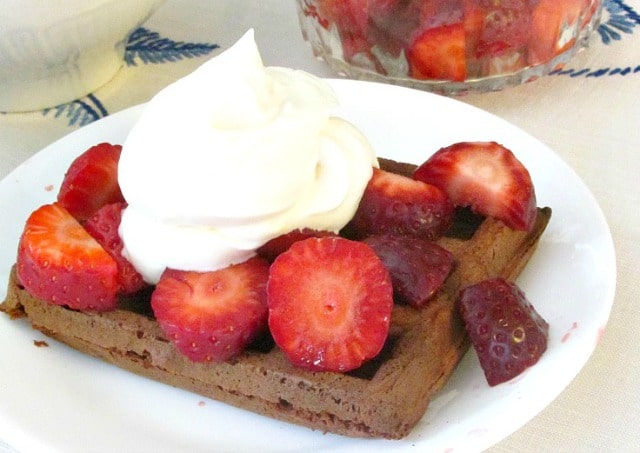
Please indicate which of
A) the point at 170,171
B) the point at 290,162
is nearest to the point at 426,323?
the point at 290,162

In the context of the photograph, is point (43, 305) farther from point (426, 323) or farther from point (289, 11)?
point (289, 11)

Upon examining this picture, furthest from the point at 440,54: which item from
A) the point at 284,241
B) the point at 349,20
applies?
the point at 284,241

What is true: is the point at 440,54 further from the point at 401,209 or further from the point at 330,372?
the point at 330,372

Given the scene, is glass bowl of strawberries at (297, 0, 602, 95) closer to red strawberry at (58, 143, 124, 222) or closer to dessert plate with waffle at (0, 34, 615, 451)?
dessert plate with waffle at (0, 34, 615, 451)

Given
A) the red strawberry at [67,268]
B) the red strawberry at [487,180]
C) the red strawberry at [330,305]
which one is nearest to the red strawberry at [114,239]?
the red strawberry at [67,268]

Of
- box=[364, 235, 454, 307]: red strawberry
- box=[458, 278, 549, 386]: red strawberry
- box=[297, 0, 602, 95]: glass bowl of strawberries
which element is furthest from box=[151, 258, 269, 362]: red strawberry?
box=[297, 0, 602, 95]: glass bowl of strawberries

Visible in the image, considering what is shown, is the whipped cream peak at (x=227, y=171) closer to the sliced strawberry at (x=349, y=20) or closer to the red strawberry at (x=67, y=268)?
the red strawberry at (x=67, y=268)
